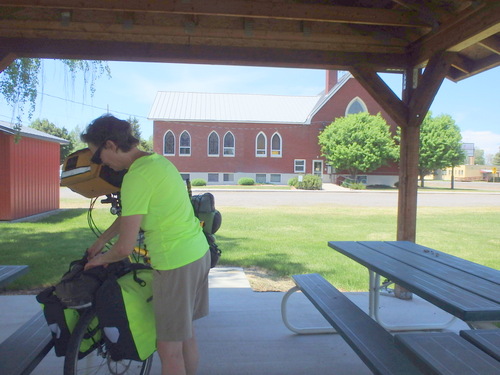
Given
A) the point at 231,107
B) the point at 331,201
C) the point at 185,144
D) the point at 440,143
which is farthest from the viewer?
the point at 231,107

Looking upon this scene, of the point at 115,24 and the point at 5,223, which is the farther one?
the point at 5,223

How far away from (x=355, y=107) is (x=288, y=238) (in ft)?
107

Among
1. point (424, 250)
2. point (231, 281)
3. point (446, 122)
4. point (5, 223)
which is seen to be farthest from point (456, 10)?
point (446, 122)

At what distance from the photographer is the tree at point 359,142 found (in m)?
37.2

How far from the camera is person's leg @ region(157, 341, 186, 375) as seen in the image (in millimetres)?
2287

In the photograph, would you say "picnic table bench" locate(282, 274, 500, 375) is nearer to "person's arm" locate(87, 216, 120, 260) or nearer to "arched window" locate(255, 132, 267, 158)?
"person's arm" locate(87, 216, 120, 260)

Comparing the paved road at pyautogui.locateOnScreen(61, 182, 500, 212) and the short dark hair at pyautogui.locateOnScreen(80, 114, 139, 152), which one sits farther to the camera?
the paved road at pyautogui.locateOnScreen(61, 182, 500, 212)

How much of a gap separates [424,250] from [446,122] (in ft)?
136

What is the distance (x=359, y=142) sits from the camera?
37719mm

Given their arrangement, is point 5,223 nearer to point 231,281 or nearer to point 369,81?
point 231,281

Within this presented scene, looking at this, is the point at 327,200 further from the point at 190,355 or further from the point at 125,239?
the point at 125,239

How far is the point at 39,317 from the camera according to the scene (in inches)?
116

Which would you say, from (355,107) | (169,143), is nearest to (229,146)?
(169,143)

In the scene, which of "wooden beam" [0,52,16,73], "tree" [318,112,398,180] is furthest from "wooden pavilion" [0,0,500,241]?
"tree" [318,112,398,180]
